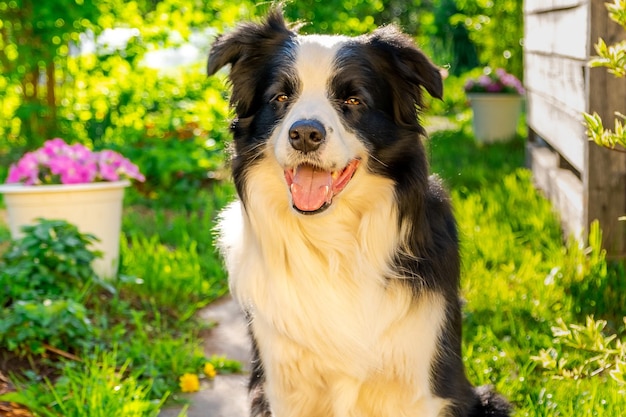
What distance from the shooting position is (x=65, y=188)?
4.19 meters

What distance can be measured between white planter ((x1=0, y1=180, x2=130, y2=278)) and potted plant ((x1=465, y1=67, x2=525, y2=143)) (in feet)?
18.3

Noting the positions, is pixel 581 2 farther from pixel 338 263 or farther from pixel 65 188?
pixel 65 188

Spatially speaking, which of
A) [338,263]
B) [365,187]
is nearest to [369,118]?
[365,187]

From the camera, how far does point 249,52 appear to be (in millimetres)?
2758

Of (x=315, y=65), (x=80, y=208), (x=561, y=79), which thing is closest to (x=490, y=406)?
(x=315, y=65)

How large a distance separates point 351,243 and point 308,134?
0.43 meters

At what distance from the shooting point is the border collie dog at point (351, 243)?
256 centimetres

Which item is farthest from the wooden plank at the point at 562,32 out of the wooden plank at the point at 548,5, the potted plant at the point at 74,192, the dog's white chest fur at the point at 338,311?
the potted plant at the point at 74,192

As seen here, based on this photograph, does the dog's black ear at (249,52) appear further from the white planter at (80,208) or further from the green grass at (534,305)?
the white planter at (80,208)

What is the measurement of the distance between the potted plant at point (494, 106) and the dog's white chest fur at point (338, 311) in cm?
677

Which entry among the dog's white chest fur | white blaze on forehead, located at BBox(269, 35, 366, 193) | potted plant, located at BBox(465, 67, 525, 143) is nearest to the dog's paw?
the dog's white chest fur

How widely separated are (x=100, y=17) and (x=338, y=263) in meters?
4.50

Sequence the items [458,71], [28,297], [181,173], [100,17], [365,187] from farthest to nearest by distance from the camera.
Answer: [458,71], [181,173], [100,17], [28,297], [365,187]

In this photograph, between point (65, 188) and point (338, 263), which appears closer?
point (338, 263)
